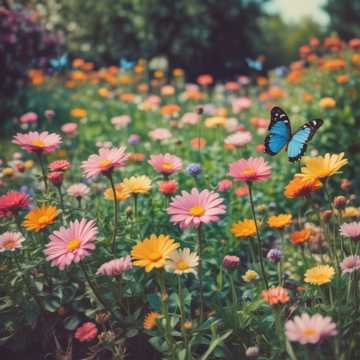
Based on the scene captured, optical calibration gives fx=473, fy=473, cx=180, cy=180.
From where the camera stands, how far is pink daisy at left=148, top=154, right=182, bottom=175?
2062 mm

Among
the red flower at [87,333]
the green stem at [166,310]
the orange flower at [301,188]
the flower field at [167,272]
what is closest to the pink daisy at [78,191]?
the flower field at [167,272]

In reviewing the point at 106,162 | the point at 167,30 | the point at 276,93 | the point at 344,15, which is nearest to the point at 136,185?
the point at 106,162

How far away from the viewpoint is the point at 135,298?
1969 mm

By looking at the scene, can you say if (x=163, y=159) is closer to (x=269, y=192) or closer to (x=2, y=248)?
(x=2, y=248)

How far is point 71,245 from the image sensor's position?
5.26 feet

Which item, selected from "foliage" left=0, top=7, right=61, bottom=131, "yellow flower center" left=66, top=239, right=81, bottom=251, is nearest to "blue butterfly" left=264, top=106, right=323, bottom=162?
"yellow flower center" left=66, top=239, right=81, bottom=251

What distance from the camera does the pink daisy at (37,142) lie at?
6.42 ft

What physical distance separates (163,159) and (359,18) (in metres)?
14.6

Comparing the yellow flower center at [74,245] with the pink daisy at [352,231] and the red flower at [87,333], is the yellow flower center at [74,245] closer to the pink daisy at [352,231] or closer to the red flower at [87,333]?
the red flower at [87,333]

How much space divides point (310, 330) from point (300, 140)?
984 mm

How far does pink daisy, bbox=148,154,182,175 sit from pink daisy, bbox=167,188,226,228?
0.39 m

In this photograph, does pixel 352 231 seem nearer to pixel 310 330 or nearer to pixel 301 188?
pixel 301 188

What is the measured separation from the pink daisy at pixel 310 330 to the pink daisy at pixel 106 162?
0.82m

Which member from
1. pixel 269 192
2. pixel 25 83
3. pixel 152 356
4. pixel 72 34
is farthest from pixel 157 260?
pixel 72 34
